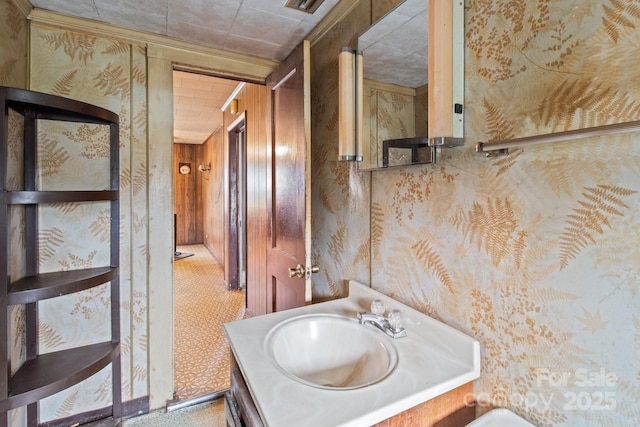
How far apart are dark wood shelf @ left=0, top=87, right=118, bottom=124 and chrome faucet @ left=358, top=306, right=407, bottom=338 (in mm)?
1485

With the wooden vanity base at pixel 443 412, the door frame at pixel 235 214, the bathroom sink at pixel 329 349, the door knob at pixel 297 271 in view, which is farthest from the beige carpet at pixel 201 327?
the wooden vanity base at pixel 443 412

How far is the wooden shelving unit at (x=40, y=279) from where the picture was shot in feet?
3.77

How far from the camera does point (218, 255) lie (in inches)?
220

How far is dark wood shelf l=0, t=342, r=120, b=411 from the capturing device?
1.25m

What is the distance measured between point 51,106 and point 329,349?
4.83ft

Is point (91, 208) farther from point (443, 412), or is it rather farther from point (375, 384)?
point (443, 412)

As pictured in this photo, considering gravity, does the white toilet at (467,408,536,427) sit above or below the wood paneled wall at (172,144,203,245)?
below

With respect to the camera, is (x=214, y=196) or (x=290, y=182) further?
(x=214, y=196)

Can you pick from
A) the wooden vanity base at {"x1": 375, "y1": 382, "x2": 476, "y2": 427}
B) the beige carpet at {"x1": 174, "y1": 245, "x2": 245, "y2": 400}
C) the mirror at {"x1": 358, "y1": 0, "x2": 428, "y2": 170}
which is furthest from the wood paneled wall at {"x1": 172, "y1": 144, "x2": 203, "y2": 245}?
the wooden vanity base at {"x1": 375, "y1": 382, "x2": 476, "y2": 427}

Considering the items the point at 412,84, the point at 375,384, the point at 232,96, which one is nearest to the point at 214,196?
the point at 232,96

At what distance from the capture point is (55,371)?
1.44m

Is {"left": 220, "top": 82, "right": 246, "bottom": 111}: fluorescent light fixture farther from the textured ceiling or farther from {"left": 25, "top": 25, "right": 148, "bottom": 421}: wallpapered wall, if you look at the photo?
the textured ceiling

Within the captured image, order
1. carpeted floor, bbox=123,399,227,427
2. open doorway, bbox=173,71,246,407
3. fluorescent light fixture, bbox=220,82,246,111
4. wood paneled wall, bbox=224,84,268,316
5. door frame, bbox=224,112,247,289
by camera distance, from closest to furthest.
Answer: carpeted floor, bbox=123,399,227,427 < open doorway, bbox=173,71,246,407 < wood paneled wall, bbox=224,84,268,316 < fluorescent light fixture, bbox=220,82,246,111 < door frame, bbox=224,112,247,289

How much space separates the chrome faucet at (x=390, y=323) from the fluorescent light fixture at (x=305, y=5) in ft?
4.49
